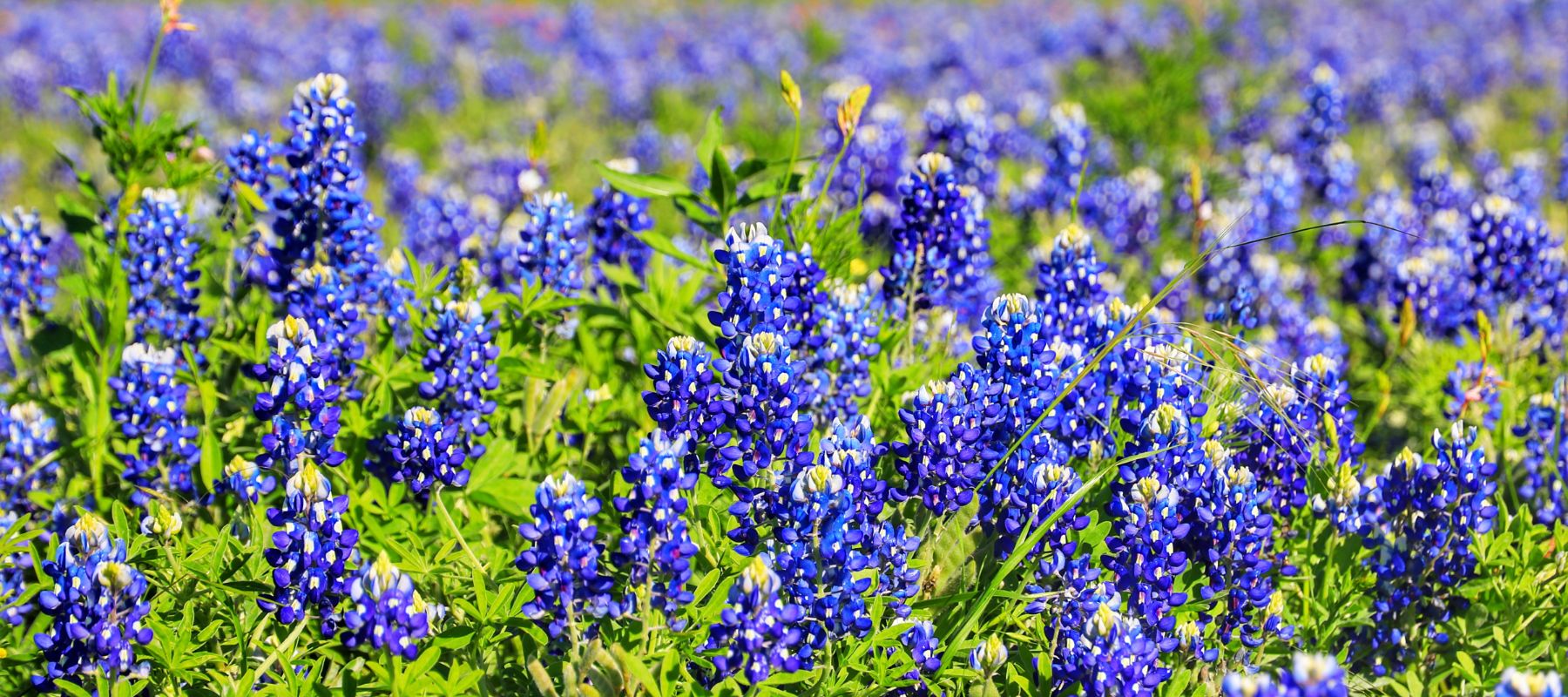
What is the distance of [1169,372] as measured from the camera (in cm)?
326

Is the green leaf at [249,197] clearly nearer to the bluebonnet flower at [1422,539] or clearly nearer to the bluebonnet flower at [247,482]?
the bluebonnet flower at [247,482]

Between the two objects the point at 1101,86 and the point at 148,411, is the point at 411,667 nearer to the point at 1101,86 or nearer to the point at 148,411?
the point at 148,411

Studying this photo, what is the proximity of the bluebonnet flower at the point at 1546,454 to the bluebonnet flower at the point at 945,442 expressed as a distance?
1822 mm

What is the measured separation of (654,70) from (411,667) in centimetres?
1037

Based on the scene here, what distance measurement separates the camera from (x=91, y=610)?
262 cm

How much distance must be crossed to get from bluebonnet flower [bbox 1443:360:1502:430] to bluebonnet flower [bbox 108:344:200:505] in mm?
3834

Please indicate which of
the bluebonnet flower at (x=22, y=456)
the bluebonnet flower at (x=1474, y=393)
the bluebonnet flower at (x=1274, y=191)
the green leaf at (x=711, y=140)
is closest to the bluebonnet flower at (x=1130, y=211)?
the bluebonnet flower at (x=1274, y=191)

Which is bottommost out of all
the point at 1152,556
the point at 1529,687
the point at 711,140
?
the point at 1529,687

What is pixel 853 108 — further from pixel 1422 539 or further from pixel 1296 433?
pixel 1422 539

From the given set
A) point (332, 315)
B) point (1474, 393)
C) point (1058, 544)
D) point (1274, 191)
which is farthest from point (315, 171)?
point (1274, 191)

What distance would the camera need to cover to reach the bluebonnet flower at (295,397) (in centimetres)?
301

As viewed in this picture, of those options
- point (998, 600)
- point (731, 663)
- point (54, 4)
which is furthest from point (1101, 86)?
point (54, 4)

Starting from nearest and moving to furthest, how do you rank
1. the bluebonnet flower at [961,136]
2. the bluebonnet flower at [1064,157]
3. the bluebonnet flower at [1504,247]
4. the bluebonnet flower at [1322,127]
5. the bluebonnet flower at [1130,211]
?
1. the bluebonnet flower at [1504,247]
2. the bluebonnet flower at [961,136]
3. the bluebonnet flower at [1130,211]
4. the bluebonnet flower at [1064,157]
5. the bluebonnet flower at [1322,127]

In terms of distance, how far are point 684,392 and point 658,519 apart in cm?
42
